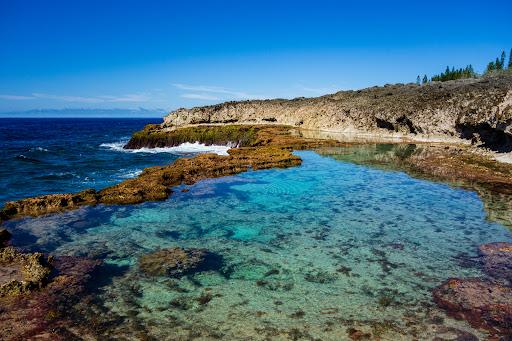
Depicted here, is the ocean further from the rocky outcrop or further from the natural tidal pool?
the rocky outcrop

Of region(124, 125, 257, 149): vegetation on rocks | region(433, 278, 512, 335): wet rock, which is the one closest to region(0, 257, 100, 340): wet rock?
region(433, 278, 512, 335): wet rock

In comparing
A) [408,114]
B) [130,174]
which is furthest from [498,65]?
[130,174]

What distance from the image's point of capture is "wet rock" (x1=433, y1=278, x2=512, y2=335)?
994 centimetres

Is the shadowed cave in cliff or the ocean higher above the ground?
the shadowed cave in cliff

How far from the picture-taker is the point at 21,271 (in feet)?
41.9

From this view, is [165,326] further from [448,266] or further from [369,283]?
[448,266]

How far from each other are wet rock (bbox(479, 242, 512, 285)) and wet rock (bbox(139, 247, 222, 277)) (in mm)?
10308

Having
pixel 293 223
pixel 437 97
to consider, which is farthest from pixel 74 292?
pixel 437 97

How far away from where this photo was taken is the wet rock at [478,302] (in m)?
9.94

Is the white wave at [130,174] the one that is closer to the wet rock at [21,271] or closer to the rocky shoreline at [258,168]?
the rocky shoreline at [258,168]

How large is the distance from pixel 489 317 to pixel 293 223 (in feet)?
34.5

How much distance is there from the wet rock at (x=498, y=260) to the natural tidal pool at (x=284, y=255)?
424mm

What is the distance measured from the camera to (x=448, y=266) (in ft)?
45.6

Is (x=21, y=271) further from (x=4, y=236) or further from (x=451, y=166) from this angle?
(x=451, y=166)
